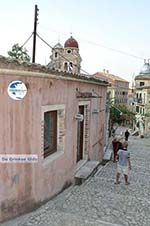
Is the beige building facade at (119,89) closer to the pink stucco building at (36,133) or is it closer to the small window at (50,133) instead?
the pink stucco building at (36,133)

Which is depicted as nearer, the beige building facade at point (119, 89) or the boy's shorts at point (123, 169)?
the boy's shorts at point (123, 169)

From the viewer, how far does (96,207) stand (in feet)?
25.7

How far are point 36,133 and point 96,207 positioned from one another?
2388mm

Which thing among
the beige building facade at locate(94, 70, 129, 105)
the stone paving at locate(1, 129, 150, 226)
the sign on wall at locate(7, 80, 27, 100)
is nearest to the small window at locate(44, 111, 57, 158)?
the stone paving at locate(1, 129, 150, 226)

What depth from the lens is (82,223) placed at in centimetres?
665

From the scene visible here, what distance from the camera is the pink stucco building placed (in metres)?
6.30

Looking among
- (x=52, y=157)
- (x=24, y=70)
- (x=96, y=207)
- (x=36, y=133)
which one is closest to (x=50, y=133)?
(x=52, y=157)

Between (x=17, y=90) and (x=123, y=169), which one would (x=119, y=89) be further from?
(x=17, y=90)

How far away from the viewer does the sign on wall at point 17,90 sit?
20.5ft

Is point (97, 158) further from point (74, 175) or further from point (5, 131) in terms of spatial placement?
point (5, 131)

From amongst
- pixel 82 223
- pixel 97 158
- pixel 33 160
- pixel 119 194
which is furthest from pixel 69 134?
pixel 97 158

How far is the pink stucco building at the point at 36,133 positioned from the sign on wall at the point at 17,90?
3 centimetres

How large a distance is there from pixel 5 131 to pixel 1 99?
2.09 ft

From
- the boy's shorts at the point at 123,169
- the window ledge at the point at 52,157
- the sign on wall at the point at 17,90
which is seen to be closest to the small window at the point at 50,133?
the window ledge at the point at 52,157
